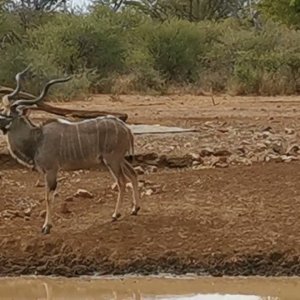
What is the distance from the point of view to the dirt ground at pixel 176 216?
9781mm

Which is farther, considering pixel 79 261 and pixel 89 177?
pixel 89 177

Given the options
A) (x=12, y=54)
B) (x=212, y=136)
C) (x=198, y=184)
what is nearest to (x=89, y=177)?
(x=198, y=184)

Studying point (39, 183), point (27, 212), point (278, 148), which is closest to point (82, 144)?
point (27, 212)

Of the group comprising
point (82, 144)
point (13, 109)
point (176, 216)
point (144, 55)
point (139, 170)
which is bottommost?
point (144, 55)

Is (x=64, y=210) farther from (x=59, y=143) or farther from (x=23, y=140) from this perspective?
(x=23, y=140)

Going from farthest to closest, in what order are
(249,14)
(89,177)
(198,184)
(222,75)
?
(249,14) < (222,75) < (89,177) < (198,184)

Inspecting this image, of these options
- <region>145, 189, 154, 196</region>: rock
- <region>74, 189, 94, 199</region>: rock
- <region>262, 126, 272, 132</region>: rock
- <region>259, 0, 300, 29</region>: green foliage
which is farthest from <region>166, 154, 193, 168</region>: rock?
<region>259, 0, 300, 29</region>: green foliage

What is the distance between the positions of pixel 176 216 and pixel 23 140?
6.19 ft

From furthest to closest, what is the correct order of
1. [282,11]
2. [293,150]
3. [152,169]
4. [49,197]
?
[282,11] → [293,150] → [152,169] → [49,197]

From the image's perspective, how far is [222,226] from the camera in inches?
419

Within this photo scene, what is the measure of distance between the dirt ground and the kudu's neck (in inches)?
30.5

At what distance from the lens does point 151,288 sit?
930 cm

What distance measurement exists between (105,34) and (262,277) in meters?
25.6

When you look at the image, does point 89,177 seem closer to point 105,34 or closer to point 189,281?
point 189,281
